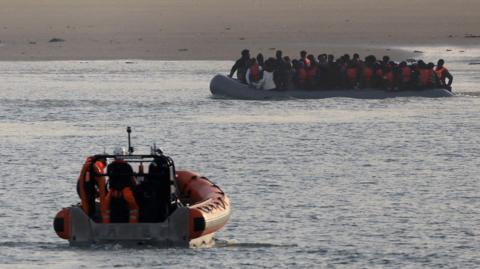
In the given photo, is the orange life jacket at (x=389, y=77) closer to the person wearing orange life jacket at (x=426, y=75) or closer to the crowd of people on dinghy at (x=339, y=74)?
the crowd of people on dinghy at (x=339, y=74)

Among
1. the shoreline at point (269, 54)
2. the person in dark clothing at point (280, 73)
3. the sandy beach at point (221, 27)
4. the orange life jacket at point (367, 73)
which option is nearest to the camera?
the person in dark clothing at point (280, 73)

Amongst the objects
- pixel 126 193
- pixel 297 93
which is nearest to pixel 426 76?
pixel 297 93

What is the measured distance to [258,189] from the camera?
29.4 m

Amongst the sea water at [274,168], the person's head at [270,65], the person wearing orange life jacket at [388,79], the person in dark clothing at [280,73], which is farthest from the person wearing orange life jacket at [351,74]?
the person's head at [270,65]

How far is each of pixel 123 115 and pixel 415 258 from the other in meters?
24.8

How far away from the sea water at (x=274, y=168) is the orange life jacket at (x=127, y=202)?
1.40 feet

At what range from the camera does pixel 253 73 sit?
49.5 metres

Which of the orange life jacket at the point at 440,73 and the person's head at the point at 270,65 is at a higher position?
the person's head at the point at 270,65

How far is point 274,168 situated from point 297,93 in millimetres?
17262

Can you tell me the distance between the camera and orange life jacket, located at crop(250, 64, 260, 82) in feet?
161

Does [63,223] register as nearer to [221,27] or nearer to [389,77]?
[389,77]

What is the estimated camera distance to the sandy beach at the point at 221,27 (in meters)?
80.8

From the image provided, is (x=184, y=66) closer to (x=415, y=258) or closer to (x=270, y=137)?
(x=270, y=137)

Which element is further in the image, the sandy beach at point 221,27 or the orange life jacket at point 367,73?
the sandy beach at point 221,27
